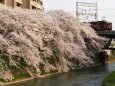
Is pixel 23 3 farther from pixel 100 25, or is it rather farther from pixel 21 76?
pixel 21 76

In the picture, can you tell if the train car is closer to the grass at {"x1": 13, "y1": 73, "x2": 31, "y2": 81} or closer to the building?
the building

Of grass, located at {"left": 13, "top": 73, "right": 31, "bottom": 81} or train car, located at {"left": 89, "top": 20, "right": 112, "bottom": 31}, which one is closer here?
grass, located at {"left": 13, "top": 73, "right": 31, "bottom": 81}

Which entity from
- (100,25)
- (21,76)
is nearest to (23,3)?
(100,25)

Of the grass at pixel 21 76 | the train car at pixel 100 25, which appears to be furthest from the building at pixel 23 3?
the grass at pixel 21 76

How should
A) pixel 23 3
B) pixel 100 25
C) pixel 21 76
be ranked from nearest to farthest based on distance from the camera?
pixel 21 76 < pixel 23 3 < pixel 100 25

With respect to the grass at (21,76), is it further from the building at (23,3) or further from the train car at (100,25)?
the train car at (100,25)

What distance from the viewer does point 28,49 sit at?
40.5 meters

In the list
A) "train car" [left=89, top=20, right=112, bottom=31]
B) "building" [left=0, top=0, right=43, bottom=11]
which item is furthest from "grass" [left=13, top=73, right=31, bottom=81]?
"train car" [left=89, top=20, right=112, bottom=31]

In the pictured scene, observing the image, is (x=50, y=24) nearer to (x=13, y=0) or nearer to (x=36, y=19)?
(x=36, y=19)

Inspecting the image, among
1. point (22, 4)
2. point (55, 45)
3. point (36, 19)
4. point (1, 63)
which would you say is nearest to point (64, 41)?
point (55, 45)

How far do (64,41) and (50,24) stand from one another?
132 inches

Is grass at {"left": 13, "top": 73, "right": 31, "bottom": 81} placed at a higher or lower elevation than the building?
lower

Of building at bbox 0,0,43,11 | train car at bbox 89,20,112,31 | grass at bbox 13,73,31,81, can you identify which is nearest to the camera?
grass at bbox 13,73,31,81

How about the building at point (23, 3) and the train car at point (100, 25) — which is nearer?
the building at point (23, 3)
